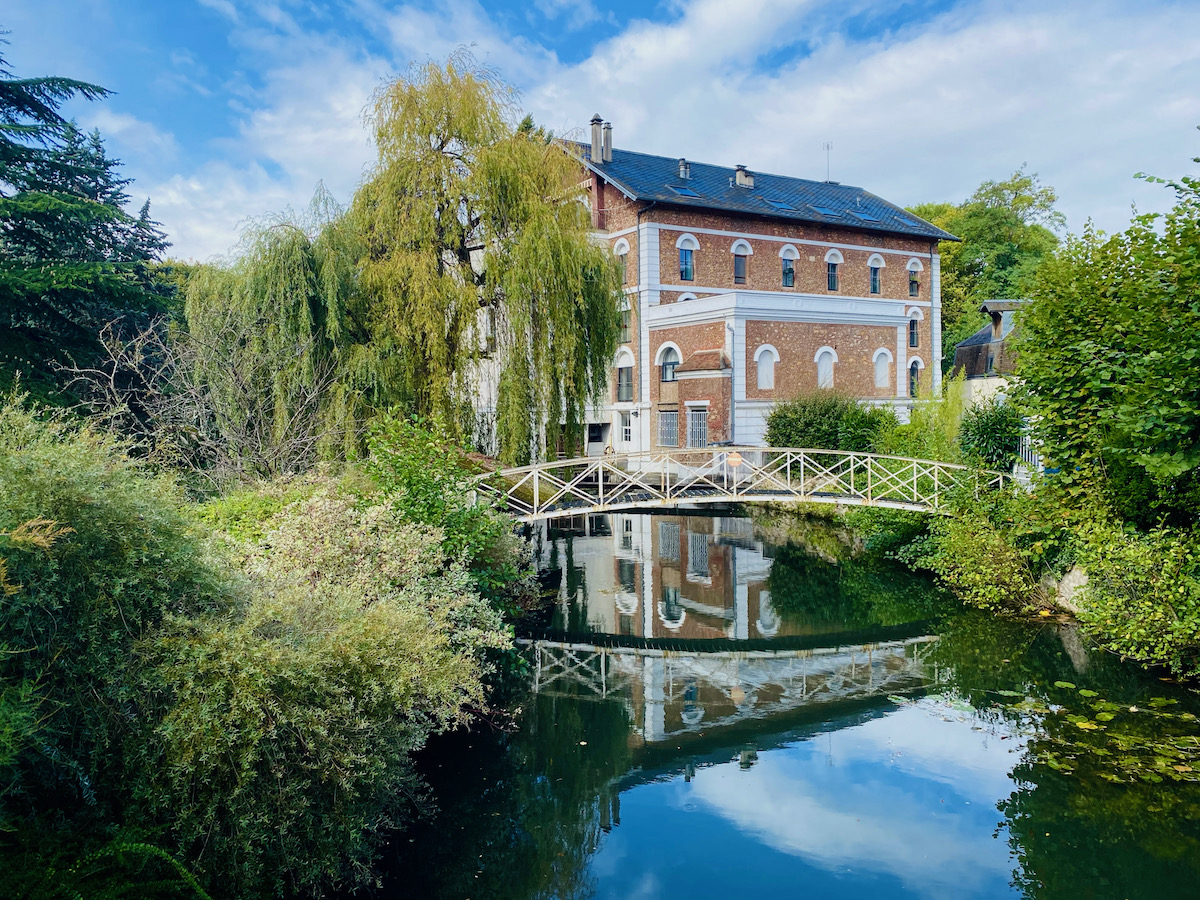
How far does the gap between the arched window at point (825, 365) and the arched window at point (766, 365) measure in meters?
1.73

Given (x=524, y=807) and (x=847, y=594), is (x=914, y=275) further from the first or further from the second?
(x=524, y=807)

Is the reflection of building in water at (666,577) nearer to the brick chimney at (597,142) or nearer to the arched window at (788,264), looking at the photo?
the arched window at (788,264)

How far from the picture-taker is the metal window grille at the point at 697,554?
17797mm

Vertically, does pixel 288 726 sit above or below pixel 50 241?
below

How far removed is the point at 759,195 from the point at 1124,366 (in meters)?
22.0

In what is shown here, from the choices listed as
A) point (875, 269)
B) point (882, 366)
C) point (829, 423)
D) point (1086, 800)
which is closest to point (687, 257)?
point (882, 366)

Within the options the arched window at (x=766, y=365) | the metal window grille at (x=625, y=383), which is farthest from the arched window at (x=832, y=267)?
the metal window grille at (x=625, y=383)

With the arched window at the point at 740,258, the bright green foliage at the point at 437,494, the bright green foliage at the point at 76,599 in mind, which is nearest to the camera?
the bright green foliage at the point at 76,599

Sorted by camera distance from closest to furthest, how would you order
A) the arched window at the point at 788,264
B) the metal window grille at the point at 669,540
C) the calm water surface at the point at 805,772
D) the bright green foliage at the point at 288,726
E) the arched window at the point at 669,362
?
the bright green foliage at the point at 288,726 < the calm water surface at the point at 805,772 < the metal window grille at the point at 669,540 < the arched window at the point at 669,362 < the arched window at the point at 788,264

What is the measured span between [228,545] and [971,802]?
290 inches

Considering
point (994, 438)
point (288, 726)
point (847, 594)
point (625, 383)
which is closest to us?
point (288, 726)

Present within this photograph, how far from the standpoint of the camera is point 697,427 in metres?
26.5

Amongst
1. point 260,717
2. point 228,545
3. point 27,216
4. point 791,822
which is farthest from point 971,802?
point 27,216

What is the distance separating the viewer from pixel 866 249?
106 feet
